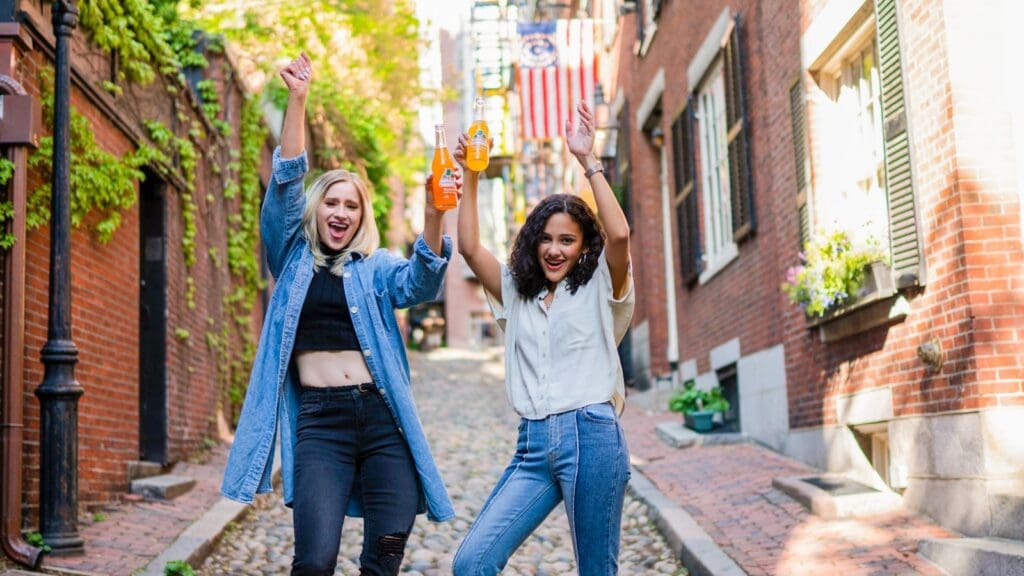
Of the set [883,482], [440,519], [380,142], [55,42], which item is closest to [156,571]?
[440,519]

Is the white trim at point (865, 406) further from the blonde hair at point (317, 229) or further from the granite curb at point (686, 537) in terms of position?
the blonde hair at point (317, 229)

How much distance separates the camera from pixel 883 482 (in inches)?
296

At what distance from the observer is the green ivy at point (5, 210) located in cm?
615

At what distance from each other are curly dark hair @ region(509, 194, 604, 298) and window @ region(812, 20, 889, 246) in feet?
Answer: 14.0

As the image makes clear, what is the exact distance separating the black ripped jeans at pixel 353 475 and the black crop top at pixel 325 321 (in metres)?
0.15

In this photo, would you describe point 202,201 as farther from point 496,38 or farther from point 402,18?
point 496,38

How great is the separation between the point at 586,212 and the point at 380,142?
65.7ft

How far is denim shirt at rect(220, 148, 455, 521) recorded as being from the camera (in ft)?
12.9

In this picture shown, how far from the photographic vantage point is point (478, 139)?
4023 mm

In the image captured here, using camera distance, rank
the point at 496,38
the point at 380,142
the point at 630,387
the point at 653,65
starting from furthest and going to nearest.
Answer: the point at 496,38 < the point at 380,142 < the point at 630,387 < the point at 653,65

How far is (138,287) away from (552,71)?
1013 centimetres

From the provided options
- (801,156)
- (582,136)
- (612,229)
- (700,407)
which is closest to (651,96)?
(700,407)

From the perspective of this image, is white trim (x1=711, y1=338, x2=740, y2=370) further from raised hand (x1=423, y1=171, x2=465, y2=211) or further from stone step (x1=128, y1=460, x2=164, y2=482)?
raised hand (x1=423, y1=171, x2=465, y2=211)

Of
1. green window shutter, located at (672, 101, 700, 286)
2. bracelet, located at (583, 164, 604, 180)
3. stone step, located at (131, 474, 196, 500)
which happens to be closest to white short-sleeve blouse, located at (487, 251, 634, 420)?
bracelet, located at (583, 164, 604, 180)
